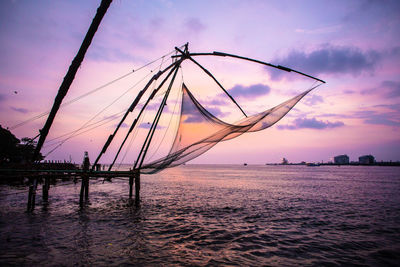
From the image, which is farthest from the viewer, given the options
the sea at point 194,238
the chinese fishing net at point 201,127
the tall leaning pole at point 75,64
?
the chinese fishing net at point 201,127

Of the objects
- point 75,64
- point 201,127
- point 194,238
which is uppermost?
point 75,64

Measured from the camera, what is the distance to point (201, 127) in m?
8.86

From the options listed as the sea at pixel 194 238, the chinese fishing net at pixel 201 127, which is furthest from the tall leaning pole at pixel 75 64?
the chinese fishing net at pixel 201 127

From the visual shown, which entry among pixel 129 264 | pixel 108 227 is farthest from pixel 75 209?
pixel 129 264

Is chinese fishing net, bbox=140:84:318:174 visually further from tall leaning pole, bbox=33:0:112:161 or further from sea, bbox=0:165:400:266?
tall leaning pole, bbox=33:0:112:161

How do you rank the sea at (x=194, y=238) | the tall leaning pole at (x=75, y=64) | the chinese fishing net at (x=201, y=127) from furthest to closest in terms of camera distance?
1. the chinese fishing net at (x=201, y=127)
2. the sea at (x=194, y=238)
3. the tall leaning pole at (x=75, y=64)

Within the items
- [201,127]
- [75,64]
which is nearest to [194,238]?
[201,127]

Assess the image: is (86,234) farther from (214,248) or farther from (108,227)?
(214,248)

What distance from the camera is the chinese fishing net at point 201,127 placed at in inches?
307

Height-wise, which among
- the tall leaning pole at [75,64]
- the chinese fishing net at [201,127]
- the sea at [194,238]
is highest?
the tall leaning pole at [75,64]

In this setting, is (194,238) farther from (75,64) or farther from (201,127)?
(75,64)

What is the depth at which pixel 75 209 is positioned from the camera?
1291cm

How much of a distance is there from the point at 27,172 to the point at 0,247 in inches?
288

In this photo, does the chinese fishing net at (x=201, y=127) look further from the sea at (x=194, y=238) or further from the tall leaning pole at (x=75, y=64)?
the tall leaning pole at (x=75, y=64)
